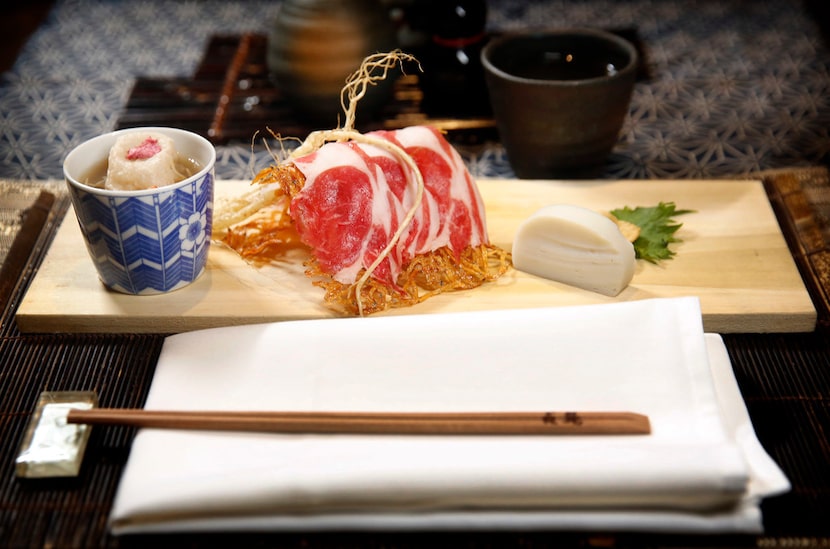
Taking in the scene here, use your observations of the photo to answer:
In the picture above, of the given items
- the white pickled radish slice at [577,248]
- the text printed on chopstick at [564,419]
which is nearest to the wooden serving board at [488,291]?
A: the white pickled radish slice at [577,248]

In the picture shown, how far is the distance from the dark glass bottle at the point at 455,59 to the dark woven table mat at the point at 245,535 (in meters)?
0.83

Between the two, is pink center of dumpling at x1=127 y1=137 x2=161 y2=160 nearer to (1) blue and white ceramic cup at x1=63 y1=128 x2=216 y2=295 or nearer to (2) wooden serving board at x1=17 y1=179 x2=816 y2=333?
(1) blue and white ceramic cup at x1=63 y1=128 x2=216 y2=295

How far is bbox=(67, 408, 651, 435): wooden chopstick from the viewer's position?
3.29ft

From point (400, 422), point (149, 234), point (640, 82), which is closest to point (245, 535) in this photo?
point (400, 422)

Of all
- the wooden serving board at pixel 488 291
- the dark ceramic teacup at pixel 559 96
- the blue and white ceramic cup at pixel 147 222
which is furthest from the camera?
the dark ceramic teacup at pixel 559 96

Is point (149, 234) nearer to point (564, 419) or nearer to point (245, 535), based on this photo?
point (245, 535)

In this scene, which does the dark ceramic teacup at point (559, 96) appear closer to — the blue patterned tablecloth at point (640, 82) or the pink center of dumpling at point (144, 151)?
the blue patterned tablecloth at point (640, 82)

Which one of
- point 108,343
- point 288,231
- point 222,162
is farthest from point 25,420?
point 222,162

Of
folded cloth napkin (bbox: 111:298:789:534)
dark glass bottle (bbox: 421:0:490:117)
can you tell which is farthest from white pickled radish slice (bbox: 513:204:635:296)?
dark glass bottle (bbox: 421:0:490:117)

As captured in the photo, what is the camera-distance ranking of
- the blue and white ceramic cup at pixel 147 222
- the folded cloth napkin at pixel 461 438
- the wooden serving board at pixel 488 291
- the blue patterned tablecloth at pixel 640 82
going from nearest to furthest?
the folded cloth napkin at pixel 461 438, the blue and white ceramic cup at pixel 147 222, the wooden serving board at pixel 488 291, the blue patterned tablecloth at pixel 640 82

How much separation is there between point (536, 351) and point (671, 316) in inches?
7.9

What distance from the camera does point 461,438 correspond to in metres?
1.00

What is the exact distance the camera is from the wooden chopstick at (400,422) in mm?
1003

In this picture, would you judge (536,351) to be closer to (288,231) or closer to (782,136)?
(288,231)
